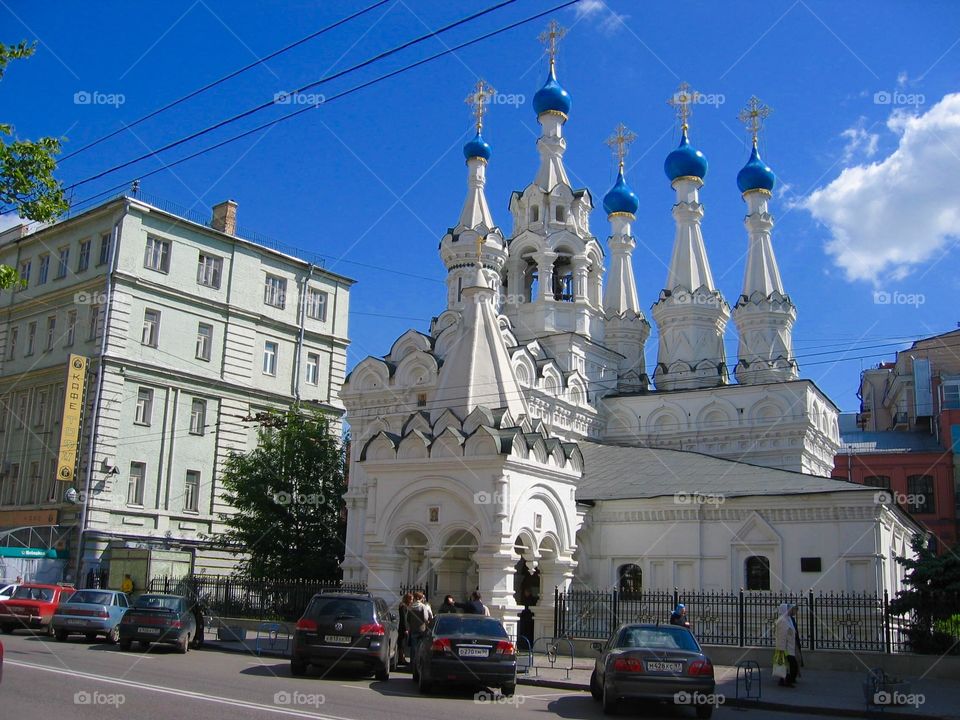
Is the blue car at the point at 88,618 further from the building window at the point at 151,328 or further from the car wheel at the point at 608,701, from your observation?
the building window at the point at 151,328

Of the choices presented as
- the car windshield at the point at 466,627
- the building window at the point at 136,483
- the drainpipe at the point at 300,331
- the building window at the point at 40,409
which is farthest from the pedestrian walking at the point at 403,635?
the building window at the point at 40,409

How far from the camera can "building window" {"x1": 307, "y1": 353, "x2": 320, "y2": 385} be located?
39.4 metres

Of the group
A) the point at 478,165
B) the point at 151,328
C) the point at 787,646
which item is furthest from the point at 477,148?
the point at 787,646

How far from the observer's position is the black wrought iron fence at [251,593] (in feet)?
80.0

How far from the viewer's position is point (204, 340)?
117ft

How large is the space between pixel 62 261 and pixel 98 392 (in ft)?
23.2

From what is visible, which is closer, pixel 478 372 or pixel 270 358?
pixel 478 372

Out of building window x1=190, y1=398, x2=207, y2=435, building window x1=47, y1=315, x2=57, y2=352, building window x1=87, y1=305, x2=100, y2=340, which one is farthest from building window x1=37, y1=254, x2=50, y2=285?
building window x1=190, y1=398, x2=207, y2=435

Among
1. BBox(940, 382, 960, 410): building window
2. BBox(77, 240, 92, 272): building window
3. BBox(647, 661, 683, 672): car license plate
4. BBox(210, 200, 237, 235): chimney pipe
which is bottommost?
BBox(647, 661, 683, 672): car license plate

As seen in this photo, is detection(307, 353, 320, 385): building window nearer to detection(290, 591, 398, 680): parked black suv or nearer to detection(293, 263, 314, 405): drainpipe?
detection(293, 263, 314, 405): drainpipe

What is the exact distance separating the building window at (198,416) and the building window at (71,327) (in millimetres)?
4821

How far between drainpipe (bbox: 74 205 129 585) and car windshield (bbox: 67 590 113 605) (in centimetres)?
1148

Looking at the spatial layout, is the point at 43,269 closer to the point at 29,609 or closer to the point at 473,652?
the point at 29,609

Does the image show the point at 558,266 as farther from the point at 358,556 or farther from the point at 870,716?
the point at 870,716
